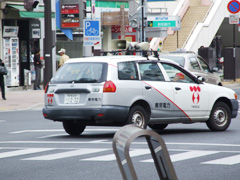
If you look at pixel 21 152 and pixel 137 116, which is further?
pixel 137 116

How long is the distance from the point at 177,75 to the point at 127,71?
1.19 m

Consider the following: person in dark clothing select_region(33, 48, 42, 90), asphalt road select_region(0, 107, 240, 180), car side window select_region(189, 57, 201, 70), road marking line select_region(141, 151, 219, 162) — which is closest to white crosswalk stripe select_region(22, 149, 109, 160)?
asphalt road select_region(0, 107, 240, 180)

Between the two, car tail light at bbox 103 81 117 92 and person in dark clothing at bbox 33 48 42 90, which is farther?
person in dark clothing at bbox 33 48 42 90

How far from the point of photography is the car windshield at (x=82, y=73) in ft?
43.7

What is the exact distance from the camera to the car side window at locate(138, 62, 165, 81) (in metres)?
13.9

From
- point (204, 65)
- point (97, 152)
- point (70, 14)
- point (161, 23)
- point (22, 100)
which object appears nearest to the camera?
point (97, 152)

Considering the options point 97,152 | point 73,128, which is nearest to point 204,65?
point 73,128

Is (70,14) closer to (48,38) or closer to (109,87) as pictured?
(48,38)

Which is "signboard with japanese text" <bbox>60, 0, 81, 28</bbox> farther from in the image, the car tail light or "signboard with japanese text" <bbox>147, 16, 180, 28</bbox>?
the car tail light

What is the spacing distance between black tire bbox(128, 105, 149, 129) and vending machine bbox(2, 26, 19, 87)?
18.4m

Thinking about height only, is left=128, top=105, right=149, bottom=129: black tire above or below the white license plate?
below

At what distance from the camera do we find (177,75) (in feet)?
46.9

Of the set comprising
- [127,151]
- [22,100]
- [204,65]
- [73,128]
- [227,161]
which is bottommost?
[22,100]

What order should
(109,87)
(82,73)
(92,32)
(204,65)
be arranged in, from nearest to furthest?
(109,87), (82,73), (204,65), (92,32)
